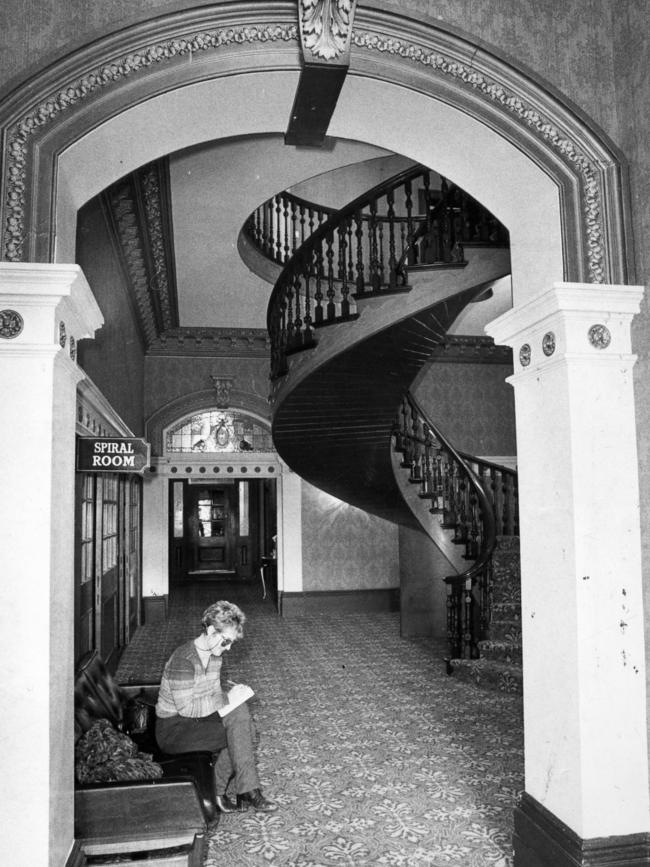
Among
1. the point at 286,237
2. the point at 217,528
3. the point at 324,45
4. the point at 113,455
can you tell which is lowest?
the point at 217,528

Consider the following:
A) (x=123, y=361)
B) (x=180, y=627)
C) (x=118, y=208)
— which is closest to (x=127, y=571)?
(x=180, y=627)

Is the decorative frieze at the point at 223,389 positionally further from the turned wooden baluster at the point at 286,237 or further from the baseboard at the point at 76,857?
the baseboard at the point at 76,857

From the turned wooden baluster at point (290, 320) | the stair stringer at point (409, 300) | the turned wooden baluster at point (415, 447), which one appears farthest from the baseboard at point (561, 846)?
the turned wooden baluster at point (415, 447)

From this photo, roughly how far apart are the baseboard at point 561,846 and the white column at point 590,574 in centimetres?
4

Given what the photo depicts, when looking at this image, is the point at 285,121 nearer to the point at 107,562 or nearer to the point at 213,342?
the point at 107,562

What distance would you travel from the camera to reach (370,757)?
4828 mm

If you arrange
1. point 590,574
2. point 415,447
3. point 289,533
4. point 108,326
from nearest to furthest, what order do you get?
point 590,574
point 108,326
point 415,447
point 289,533

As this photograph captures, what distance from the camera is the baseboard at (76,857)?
287cm

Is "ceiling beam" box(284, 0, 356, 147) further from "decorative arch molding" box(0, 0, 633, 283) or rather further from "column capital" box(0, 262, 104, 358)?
"column capital" box(0, 262, 104, 358)

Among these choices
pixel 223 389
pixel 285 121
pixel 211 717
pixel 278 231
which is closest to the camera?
pixel 285 121

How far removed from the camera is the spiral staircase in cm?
578

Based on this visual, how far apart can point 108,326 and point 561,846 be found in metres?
5.06

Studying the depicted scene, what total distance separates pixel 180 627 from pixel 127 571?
1759mm

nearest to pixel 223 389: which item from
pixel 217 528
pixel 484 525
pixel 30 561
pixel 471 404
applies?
pixel 471 404
